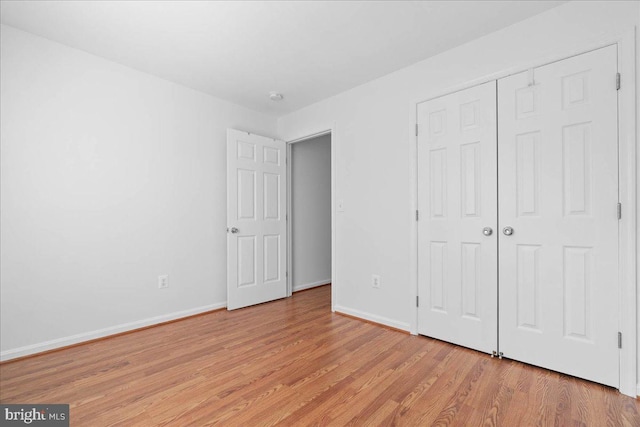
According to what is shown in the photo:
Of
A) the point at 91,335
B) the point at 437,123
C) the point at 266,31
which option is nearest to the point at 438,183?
the point at 437,123

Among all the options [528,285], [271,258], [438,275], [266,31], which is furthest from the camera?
[271,258]

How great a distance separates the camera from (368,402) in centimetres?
169

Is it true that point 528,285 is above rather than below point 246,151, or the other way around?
below

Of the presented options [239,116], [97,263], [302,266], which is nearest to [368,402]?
[97,263]

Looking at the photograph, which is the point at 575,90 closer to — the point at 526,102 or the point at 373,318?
the point at 526,102

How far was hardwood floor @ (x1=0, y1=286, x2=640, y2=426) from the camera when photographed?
1571 millimetres

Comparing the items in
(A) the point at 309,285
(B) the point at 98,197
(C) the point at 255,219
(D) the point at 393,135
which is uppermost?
(D) the point at 393,135

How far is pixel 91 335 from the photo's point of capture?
2.60 meters

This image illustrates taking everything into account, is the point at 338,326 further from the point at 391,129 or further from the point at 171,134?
the point at 171,134

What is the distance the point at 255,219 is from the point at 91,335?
1.91 meters

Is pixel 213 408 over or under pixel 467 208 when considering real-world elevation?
under

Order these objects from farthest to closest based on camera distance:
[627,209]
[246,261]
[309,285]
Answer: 1. [309,285]
2. [246,261]
3. [627,209]

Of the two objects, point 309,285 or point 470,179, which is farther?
point 309,285

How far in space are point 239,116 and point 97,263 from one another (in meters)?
2.24
